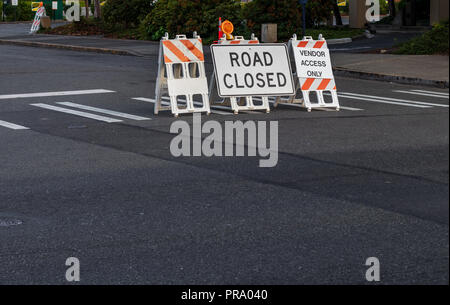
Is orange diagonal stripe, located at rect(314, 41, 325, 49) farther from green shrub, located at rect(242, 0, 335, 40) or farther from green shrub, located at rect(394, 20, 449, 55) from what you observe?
green shrub, located at rect(242, 0, 335, 40)

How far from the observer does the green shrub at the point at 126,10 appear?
38.7m

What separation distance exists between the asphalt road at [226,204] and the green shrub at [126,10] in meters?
25.6

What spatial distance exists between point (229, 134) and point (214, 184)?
341 cm

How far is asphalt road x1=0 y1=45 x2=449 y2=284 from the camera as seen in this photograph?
527 centimetres

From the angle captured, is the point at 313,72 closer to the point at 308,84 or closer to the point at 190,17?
the point at 308,84

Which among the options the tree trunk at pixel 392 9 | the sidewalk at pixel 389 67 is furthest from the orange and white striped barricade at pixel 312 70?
the tree trunk at pixel 392 9

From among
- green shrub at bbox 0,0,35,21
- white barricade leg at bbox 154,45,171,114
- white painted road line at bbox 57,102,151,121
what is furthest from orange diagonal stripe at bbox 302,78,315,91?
green shrub at bbox 0,0,35,21

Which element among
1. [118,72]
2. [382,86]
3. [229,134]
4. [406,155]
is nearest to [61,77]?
[118,72]

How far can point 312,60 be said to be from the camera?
14.9m

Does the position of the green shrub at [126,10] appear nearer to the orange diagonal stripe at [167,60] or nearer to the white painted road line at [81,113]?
the white painted road line at [81,113]

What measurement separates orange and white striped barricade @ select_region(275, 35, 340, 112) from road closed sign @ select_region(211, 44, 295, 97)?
0.27m

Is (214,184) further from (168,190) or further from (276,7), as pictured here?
(276,7)

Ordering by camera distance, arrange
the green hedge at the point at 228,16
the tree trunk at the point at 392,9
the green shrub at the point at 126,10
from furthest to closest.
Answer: the green shrub at the point at 126,10 < the tree trunk at the point at 392,9 < the green hedge at the point at 228,16

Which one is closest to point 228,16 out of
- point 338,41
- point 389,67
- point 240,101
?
point 338,41
